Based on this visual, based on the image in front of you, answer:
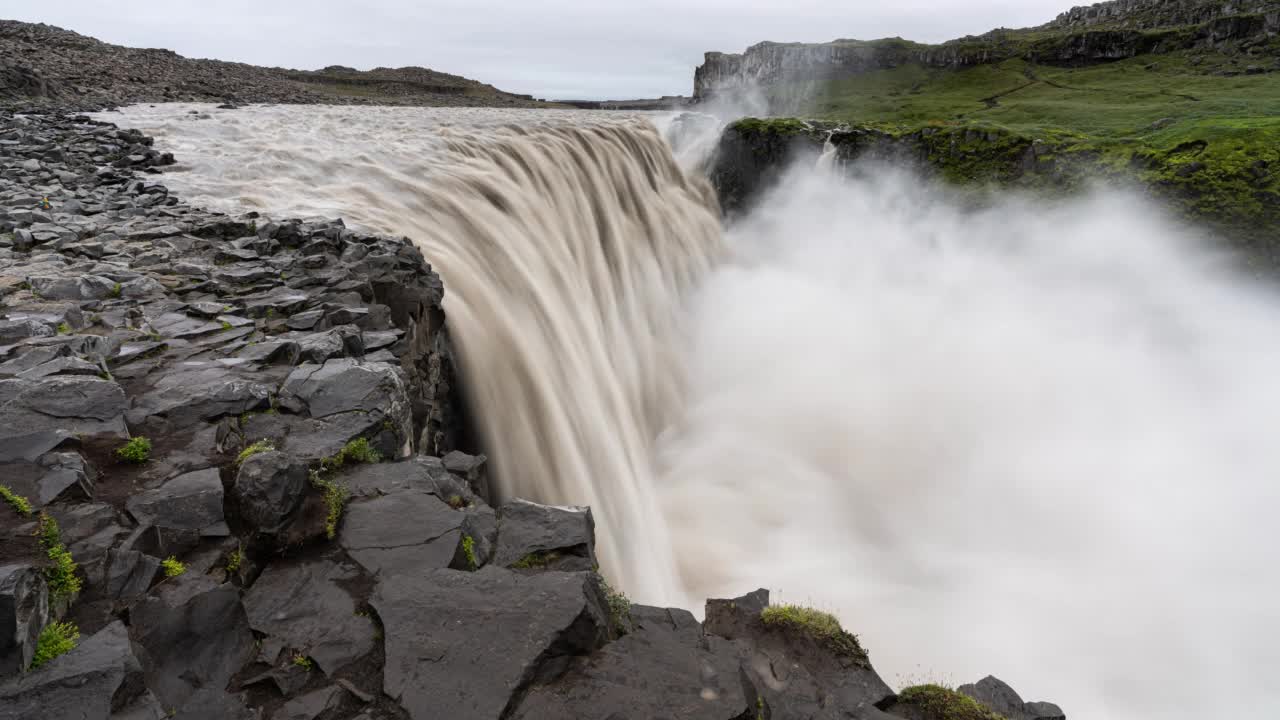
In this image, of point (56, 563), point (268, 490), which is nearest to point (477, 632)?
point (268, 490)

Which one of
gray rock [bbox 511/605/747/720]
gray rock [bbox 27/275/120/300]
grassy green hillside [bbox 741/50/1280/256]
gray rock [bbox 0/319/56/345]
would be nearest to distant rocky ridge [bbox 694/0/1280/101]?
grassy green hillside [bbox 741/50/1280/256]

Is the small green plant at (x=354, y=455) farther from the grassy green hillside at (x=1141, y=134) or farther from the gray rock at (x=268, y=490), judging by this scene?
the grassy green hillside at (x=1141, y=134)

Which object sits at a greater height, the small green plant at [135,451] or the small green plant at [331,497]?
the small green plant at [135,451]

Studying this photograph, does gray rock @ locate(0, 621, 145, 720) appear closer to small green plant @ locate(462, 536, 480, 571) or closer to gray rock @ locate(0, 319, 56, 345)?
small green plant @ locate(462, 536, 480, 571)

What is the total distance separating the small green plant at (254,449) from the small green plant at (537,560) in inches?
82.3

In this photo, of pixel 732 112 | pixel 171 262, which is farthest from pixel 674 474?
pixel 732 112

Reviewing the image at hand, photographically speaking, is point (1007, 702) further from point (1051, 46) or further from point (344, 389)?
point (1051, 46)

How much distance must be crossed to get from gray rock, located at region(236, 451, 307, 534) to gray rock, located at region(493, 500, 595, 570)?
152cm

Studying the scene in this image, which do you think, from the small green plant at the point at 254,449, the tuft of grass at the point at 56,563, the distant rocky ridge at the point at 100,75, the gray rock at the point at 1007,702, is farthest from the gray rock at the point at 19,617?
the distant rocky ridge at the point at 100,75

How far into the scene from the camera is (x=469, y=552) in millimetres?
4797

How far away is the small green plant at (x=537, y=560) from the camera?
492 cm

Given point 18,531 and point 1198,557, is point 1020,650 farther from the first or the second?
point 18,531

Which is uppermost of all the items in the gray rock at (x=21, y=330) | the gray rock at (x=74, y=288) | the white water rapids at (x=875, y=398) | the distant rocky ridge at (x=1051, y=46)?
the distant rocky ridge at (x=1051, y=46)

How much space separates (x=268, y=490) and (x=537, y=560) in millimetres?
1967
